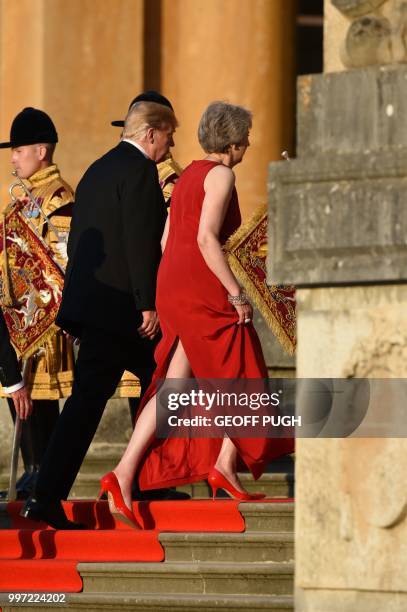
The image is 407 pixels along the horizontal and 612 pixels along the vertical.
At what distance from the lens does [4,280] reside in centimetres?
950

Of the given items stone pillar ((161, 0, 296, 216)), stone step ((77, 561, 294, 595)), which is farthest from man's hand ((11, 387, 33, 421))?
stone pillar ((161, 0, 296, 216))

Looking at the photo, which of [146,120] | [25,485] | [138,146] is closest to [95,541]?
[138,146]

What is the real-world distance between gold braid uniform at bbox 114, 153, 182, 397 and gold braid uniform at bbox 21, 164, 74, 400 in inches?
10.6

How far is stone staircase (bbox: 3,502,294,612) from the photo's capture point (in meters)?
7.23

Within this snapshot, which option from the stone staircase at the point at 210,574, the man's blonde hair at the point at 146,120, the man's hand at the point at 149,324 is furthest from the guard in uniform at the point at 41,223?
the stone staircase at the point at 210,574

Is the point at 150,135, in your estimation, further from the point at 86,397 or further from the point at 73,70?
the point at 73,70

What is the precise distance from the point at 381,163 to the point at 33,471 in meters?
4.41

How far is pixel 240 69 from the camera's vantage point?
15055 mm

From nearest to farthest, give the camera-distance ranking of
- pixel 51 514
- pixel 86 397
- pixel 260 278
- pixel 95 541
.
A: pixel 95 541 < pixel 51 514 < pixel 86 397 < pixel 260 278

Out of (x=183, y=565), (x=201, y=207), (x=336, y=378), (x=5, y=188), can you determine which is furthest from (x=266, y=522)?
(x=5, y=188)

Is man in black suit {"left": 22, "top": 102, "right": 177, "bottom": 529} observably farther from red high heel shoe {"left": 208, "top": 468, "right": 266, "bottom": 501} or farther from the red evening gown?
red high heel shoe {"left": 208, "top": 468, "right": 266, "bottom": 501}

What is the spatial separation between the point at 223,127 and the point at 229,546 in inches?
61.9

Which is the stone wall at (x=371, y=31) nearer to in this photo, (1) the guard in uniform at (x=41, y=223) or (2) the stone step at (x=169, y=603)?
(2) the stone step at (x=169, y=603)

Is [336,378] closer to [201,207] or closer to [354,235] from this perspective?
[354,235]
